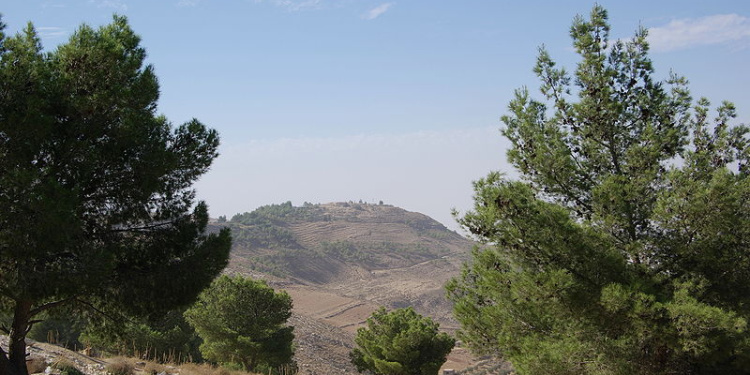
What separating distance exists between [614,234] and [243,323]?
2101 centimetres

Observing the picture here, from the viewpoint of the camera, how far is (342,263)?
124 meters

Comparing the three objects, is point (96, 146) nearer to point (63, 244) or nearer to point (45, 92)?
point (45, 92)

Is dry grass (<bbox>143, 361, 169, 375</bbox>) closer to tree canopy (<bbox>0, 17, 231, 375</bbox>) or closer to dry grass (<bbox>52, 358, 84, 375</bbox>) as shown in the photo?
dry grass (<bbox>52, 358, 84, 375</bbox>)

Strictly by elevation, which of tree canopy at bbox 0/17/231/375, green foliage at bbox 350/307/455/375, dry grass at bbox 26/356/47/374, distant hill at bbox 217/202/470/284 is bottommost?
green foliage at bbox 350/307/455/375

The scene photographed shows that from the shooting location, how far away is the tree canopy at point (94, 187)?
24.5 feet

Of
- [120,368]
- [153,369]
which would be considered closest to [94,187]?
[120,368]

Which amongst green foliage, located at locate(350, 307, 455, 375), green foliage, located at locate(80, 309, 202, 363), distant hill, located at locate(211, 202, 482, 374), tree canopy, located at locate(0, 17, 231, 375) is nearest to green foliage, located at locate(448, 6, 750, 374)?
tree canopy, located at locate(0, 17, 231, 375)

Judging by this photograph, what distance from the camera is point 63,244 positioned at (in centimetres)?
774

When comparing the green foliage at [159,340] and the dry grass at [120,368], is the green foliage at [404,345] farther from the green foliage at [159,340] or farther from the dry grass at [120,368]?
the dry grass at [120,368]

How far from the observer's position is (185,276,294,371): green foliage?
85.5ft

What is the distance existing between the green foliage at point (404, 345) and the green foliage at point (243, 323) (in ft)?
17.2

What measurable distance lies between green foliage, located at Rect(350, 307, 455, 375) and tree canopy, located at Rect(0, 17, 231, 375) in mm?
19645

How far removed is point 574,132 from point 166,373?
1125cm

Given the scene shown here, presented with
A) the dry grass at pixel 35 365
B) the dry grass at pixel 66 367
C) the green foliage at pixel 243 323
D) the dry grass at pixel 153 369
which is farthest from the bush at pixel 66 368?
the green foliage at pixel 243 323
